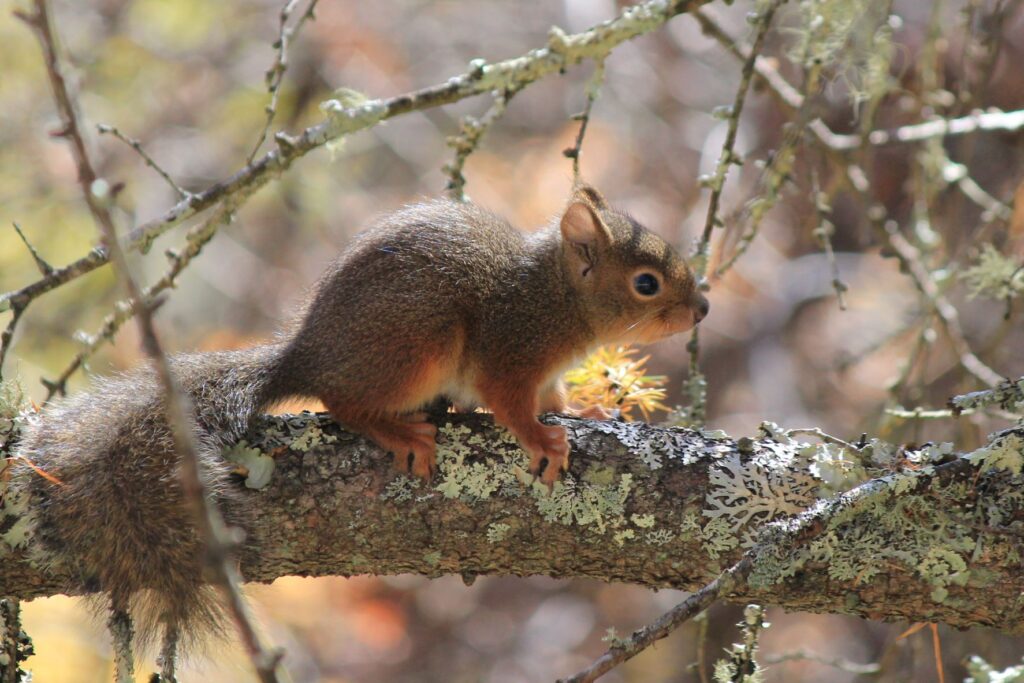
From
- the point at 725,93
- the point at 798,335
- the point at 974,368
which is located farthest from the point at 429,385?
the point at 725,93

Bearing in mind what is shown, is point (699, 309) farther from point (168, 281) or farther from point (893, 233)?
point (168, 281)

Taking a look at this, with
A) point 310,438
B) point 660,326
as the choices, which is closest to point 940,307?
point 660,326

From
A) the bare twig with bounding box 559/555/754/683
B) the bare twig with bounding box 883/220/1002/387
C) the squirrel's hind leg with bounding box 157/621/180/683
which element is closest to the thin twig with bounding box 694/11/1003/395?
the bare twig with bounding box 883/220/1002/387

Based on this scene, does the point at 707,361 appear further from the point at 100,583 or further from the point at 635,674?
the point at 100,583

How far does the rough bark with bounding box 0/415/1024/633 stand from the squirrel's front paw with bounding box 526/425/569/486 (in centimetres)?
3

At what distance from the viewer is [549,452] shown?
9.08ft

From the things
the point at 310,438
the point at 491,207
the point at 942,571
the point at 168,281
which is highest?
the point at 491,207

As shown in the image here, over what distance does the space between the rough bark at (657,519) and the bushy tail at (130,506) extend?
93 mm

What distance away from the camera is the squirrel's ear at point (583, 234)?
3.61 m

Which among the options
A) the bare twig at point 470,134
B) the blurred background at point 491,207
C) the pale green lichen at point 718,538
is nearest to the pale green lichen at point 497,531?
the pale green lichen at point 718,538

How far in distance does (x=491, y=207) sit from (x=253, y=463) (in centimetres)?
412

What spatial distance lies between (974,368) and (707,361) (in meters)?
2.87

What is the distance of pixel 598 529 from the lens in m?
2.64

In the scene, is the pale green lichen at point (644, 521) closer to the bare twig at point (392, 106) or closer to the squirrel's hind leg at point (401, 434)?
the squirrel's hind leg at point (401, 434)
